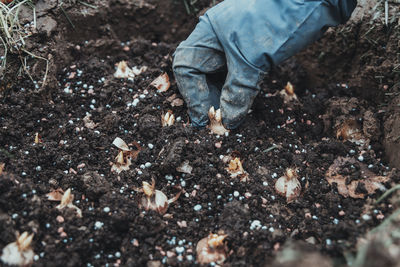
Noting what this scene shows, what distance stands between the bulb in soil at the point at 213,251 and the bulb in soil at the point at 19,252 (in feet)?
2.14

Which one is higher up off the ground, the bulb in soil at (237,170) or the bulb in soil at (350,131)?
the bulb in soil at (237,170)

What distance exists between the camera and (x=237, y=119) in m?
2.00

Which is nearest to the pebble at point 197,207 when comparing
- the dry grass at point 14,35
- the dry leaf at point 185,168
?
the dry leaf at point 185,168

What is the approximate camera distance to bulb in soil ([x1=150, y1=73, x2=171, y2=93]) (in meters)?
2.18

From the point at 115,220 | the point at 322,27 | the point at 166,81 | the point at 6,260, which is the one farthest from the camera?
the point at 166,81

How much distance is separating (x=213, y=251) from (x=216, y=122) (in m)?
0.70

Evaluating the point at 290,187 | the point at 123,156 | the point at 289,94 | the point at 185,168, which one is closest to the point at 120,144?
the point at 123,156

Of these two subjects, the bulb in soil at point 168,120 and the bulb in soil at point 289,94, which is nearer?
the bulb in soil at point 168,120

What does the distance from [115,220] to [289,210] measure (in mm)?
790

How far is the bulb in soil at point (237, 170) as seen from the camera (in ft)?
6.04

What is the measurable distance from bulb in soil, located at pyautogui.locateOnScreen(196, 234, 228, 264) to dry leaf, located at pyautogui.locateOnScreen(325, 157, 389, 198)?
0.64m

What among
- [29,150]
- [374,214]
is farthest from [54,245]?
[374,214]

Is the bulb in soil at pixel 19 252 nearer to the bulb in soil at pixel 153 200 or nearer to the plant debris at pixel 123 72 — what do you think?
the bulb in soil at pixel 153 200

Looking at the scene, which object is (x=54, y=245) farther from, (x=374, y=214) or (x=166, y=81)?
(x=374, y=214)
